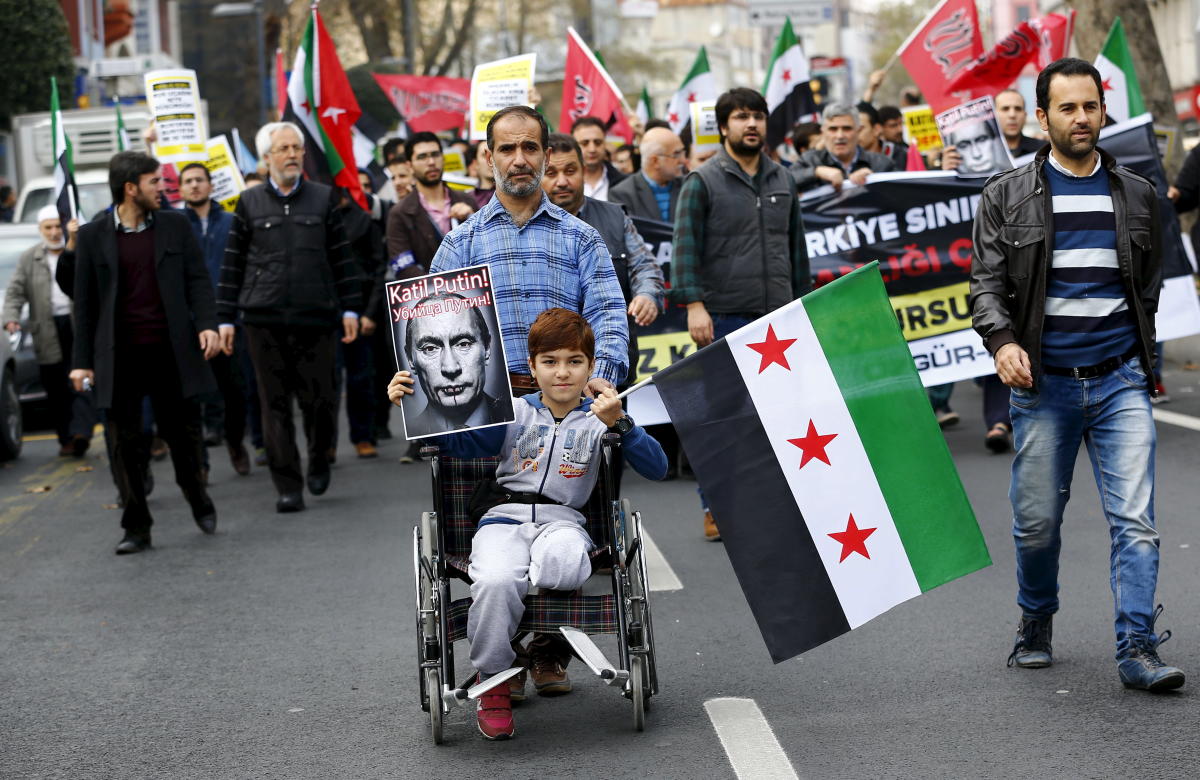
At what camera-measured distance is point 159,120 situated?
14.8 m

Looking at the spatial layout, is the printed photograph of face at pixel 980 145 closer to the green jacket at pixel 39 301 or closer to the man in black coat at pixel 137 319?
the man in black coat at pixel 137 319

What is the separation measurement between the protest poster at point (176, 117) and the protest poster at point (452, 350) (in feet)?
31.7

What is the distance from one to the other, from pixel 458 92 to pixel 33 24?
1109 centimetres

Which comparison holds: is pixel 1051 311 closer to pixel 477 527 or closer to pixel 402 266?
pixel 477 527

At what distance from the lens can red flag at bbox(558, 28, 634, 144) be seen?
15.4 m

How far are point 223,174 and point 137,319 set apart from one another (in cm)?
612

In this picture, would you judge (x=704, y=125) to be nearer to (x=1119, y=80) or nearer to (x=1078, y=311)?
(x=1119, y=80)

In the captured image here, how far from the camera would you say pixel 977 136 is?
11.7 meters

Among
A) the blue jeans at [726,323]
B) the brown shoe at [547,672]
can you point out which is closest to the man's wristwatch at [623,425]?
the brown shoe at [547,672]

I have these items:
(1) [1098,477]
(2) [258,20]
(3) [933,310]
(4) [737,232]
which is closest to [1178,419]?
(3) [933,310]

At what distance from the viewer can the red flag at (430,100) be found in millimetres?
19500

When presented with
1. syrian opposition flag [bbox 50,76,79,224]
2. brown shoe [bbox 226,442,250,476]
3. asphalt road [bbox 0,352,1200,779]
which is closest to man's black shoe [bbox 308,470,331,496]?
asphalt road [bbox 0,352,1200,779]

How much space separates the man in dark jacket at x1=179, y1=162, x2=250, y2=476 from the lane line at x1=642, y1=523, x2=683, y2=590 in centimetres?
449

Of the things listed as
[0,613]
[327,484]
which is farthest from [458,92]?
[0,613]
